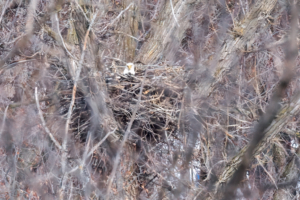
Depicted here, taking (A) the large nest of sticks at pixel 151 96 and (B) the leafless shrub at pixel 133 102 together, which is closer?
(B) the leafless shrub at pixel 133 102

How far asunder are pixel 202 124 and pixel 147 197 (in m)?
1.31

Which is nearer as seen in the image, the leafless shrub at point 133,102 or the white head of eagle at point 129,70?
the leafless shrub at point 133,102

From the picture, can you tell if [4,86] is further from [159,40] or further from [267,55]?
[267,55]

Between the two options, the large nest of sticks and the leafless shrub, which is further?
the large nest of sticks

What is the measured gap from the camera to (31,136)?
3914mm

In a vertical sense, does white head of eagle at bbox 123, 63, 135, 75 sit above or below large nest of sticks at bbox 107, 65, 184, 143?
above

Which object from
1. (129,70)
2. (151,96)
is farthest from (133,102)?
(129,70)

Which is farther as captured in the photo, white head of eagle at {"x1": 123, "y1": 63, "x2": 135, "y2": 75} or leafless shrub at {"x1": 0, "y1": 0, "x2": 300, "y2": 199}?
white head of eagle at {"x1": 123, "y1": 63, "x2": 135, "y2": 75}

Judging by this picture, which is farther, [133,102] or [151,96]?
[133,102]

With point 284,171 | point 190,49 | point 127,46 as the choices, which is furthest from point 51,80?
point 284,171

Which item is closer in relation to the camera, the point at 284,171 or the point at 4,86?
the point at 4,86

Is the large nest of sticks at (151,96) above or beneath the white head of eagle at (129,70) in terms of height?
beneath

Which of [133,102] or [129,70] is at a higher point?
[129,70]

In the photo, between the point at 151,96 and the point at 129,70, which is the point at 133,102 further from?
the point at 129,70
